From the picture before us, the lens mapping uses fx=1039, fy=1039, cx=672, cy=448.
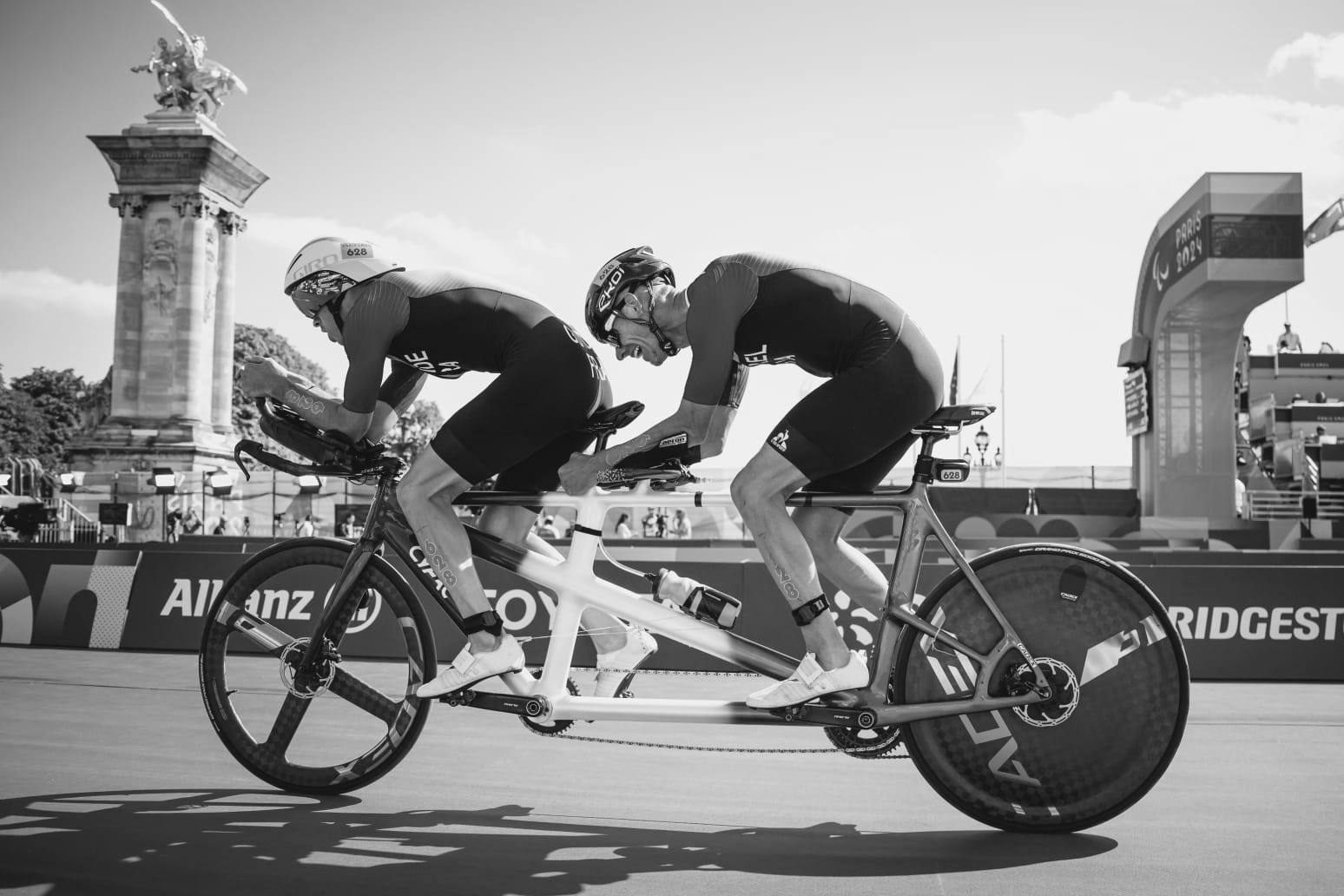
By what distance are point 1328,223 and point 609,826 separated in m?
40.9

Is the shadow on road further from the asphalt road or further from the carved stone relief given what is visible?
the carved stone relief

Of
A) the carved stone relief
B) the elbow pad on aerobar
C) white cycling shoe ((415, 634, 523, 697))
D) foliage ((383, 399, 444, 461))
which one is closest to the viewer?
the elbow pad on aerobar

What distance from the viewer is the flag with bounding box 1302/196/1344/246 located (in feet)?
117

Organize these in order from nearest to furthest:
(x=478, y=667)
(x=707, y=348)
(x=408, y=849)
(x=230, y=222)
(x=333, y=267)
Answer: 1. (x=408, y=849)
2. (x=707, y=348)
3. (x=478, y=667)
4. (x=333, y=267)
5. (x=230, y=222)

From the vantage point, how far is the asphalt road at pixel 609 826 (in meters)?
3.13

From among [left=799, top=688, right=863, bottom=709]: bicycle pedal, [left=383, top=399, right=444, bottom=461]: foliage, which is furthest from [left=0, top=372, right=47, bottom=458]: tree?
[left=799, top=688, right=863, bottom=709]: bicycle pedal

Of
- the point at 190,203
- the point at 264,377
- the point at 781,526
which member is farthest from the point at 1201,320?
the point at 190,203

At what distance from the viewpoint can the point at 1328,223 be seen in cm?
3625

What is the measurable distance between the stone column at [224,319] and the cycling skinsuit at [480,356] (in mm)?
46183

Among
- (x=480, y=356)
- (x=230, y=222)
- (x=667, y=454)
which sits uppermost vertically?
(x=230, y=222)

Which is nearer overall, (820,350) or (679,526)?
(820,350)

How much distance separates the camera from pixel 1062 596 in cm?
362

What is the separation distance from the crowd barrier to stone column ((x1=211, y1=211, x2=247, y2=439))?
3874 cm

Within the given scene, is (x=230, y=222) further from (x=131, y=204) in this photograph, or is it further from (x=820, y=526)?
(x=820, y=526)
